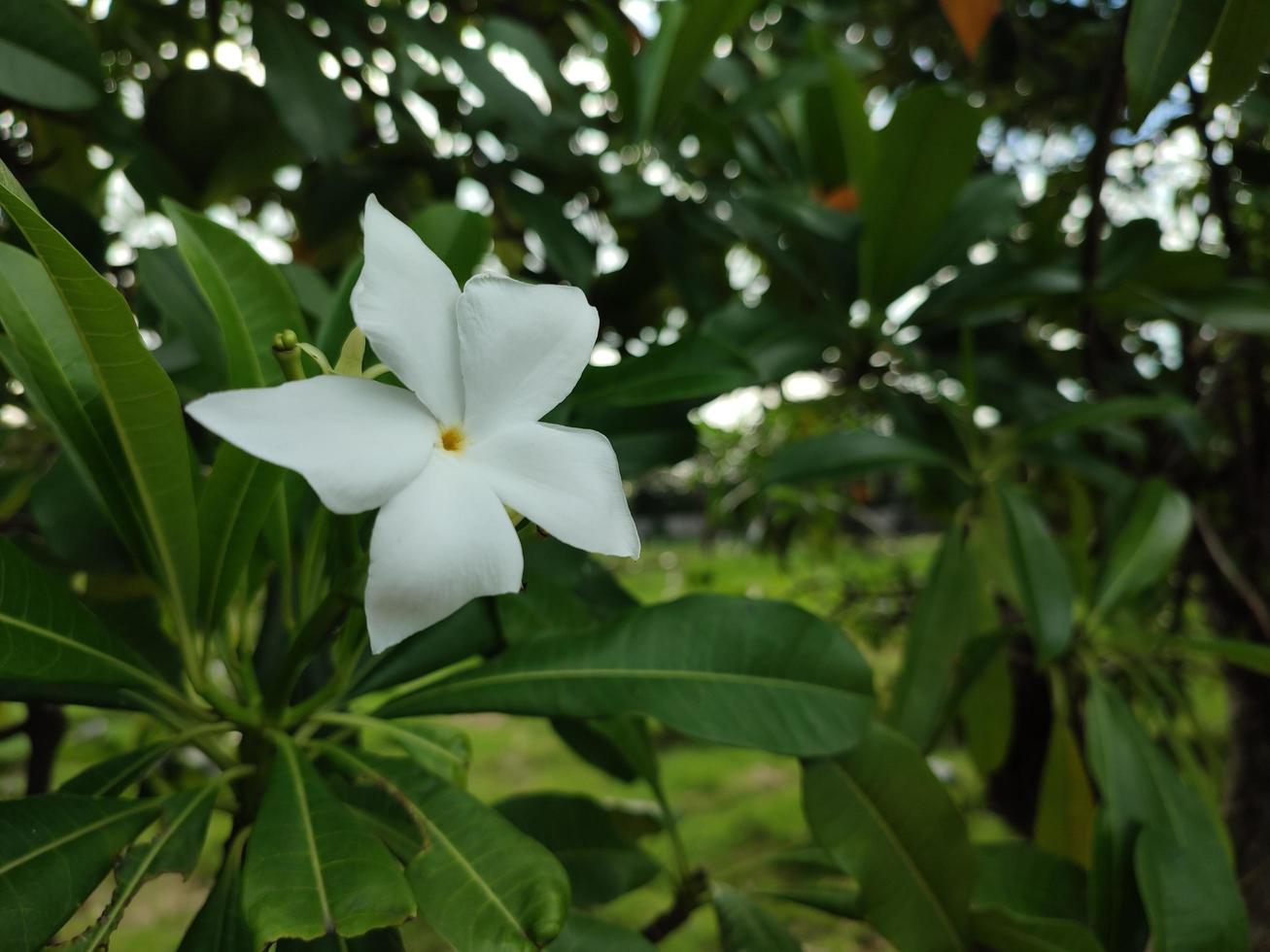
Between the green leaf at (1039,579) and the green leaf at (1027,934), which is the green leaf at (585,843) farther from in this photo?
the green leaf at (1039,579)

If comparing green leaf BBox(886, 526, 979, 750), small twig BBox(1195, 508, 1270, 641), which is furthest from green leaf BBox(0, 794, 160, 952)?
small twig BBox(1195, 508, 1270, 641)

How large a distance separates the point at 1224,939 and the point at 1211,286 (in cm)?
66

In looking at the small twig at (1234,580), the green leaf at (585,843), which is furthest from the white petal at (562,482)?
the small twig at (1234,580)

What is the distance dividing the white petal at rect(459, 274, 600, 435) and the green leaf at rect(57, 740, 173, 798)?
0.34 meters

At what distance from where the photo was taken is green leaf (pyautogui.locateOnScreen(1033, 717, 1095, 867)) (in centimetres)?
88

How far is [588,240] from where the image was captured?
3.19 ft

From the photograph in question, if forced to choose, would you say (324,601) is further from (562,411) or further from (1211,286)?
(1211,286)

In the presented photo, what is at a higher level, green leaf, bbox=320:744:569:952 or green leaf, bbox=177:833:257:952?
green leaf, bbox=320:744:569:952

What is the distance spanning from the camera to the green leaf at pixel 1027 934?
2.04 ft

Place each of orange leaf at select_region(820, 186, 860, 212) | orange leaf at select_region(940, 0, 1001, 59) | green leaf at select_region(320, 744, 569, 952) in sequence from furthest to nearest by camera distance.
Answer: orange leaf at select_region(820, 186, 860, 212)
orange leaf at select_region(940, 0, 1001, 59)
green leaf at select_region(320, 744, 569, 952)

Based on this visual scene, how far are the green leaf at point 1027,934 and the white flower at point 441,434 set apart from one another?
0.49 m

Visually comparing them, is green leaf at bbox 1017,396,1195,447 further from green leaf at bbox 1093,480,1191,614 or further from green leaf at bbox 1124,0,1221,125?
green leaf at bbox 1124,0,1221,125

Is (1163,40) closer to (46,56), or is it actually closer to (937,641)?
(937,641)

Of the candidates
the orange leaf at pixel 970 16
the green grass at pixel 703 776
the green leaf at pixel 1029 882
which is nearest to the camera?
the green leaf at pixel 1029 882
